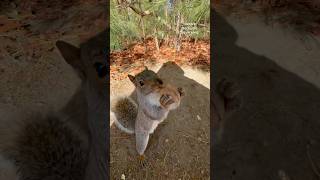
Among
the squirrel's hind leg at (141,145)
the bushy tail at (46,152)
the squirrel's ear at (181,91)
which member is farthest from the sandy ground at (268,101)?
the bushy tail at (46,152)

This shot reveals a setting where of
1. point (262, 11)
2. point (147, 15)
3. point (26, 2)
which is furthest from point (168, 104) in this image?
point (26, 2)

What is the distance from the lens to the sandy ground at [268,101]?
2.53 m

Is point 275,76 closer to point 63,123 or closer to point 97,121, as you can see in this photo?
point 97,121

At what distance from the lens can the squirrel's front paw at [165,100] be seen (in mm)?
2443

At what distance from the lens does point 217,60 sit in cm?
254

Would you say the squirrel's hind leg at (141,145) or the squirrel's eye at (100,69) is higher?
the squirrel's eye at (100,69)

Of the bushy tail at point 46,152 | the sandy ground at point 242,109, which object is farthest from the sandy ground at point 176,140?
the bushy tail at point 46,152

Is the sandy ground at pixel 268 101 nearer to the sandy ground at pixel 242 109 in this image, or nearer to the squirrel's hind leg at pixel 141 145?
the sandy ground at pixel 242 109

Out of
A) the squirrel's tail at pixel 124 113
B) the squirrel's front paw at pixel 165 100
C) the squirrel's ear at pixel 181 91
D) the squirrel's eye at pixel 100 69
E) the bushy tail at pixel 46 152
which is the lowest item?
the bushy tail at pixel 46 152

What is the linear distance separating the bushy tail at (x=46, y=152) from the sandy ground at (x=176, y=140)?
8.2 inches

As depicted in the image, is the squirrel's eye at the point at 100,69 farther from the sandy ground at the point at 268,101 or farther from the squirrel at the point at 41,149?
the sandy ground at the point at 268,101

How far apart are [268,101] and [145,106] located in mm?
639

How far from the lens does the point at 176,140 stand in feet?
8.25

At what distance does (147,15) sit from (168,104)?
457 mm
